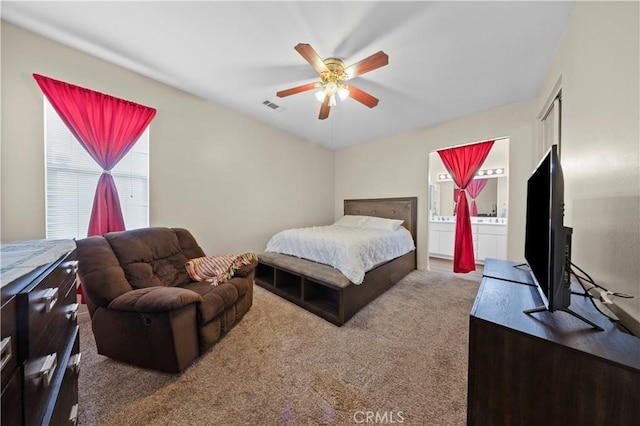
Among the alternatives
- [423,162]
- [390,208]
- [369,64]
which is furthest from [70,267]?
[423,162]

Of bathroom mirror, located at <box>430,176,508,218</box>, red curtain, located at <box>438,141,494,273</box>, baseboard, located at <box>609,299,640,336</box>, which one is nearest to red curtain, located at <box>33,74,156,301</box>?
baseboard, located at <box>609,299,640,336</box>

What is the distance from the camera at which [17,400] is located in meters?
0.56

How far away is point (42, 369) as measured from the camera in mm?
670

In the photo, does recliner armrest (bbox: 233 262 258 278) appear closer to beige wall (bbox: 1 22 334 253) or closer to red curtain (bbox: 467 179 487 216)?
beige wall (bbox: 1 22 334 253)

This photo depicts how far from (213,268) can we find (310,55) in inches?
80.2

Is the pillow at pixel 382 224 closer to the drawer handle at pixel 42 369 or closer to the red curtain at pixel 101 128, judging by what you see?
the red curtain at pixel 101 128

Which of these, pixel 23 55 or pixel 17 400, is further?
pixel 23 55

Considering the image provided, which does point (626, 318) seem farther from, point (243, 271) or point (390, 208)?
point (390, 208)

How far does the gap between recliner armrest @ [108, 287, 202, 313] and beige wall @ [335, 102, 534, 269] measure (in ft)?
11.8

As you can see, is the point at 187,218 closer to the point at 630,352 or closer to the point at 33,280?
the point at 33,280

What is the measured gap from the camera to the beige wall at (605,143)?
0.92 metres

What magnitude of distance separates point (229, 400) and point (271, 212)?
9.21 ft

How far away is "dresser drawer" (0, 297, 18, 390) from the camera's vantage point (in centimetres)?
51

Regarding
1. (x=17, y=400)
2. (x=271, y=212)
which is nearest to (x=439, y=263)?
(x=271, y=212)
